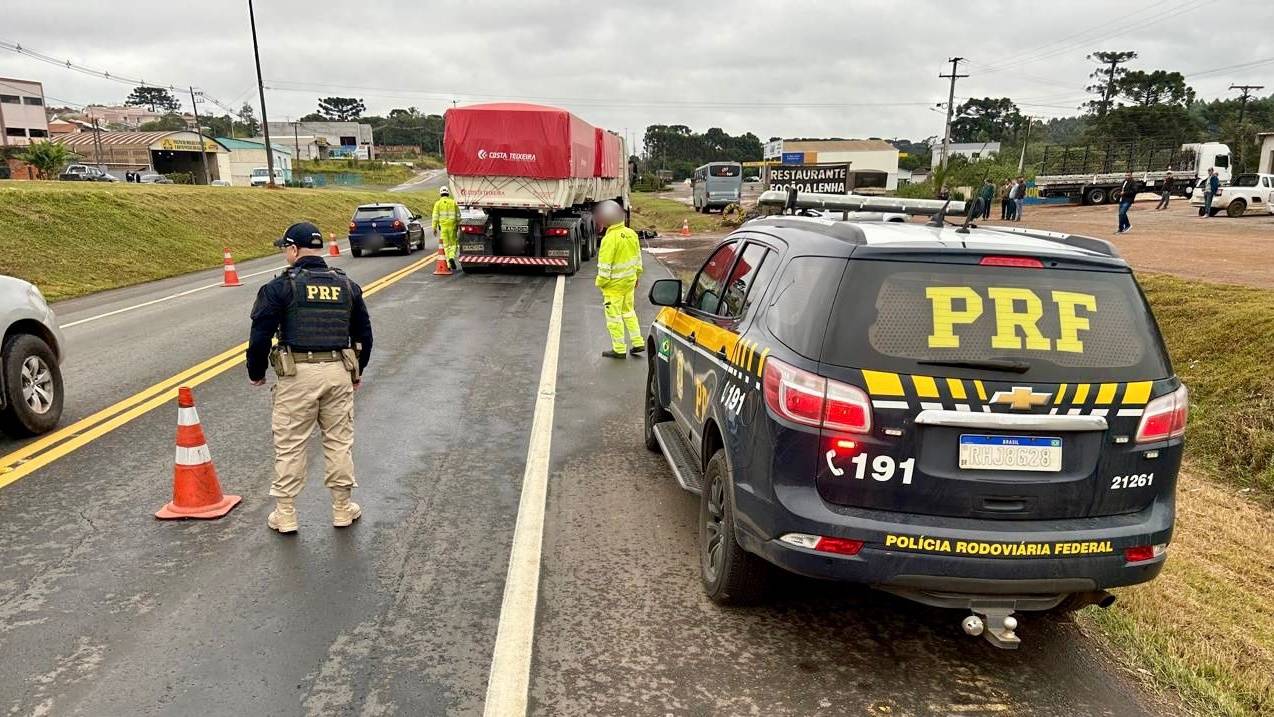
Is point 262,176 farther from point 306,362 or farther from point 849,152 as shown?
point 306,362

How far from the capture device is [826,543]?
2.99 metres

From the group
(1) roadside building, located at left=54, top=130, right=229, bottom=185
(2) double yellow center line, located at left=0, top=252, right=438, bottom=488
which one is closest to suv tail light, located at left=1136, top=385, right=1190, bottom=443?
(2) double yellow center line, located at left=0, top=252, right=438, bottom=488

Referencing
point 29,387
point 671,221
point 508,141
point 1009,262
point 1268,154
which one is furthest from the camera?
point 1268,154

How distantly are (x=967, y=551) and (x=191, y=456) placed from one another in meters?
4.13

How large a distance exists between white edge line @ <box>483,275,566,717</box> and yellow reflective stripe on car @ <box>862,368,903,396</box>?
5.63 ft

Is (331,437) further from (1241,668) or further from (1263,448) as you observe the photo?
(1263,448)

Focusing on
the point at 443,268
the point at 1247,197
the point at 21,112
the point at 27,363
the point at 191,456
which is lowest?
the point at 443,268

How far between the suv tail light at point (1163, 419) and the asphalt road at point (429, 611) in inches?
40.3

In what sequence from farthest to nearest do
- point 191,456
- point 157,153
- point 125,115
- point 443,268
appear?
point 125,115
point 157,153
point 443,268
point 191,456

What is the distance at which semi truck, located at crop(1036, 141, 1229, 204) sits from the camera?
40.9 meters

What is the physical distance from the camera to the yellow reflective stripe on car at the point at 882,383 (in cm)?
292

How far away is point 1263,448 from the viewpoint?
19.7 feet

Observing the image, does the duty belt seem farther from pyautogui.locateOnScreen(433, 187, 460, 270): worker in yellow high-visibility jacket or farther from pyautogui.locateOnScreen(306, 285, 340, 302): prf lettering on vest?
pyautogui.locateOnScreen(433, 187, 460, 270): worker in yellow high-visibility jacket

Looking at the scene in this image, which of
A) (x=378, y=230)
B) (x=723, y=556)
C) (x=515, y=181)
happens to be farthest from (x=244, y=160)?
(x=723, y=556)
